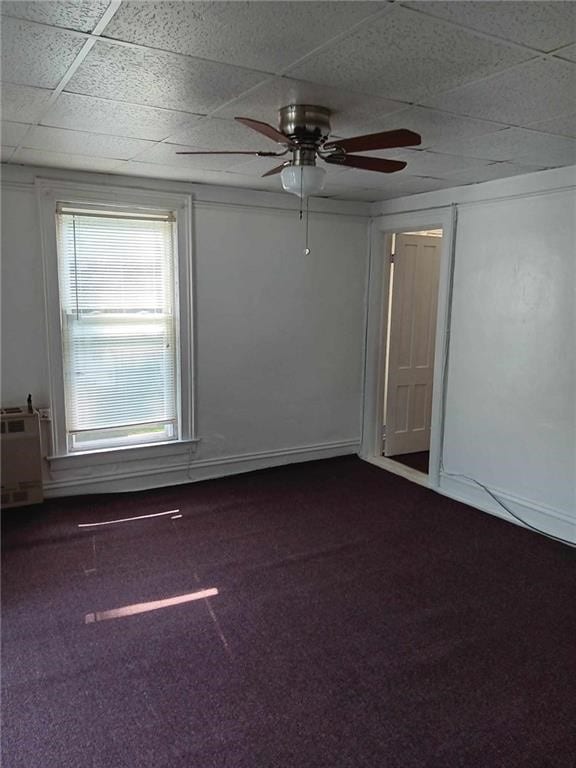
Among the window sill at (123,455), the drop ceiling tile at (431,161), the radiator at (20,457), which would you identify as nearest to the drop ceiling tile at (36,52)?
the drop ceiling tile at (431,161)

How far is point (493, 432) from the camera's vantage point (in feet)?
13.6

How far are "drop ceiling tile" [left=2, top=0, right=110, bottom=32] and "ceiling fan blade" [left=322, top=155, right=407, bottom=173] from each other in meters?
1.18

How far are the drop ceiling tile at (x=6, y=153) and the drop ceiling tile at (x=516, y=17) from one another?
107 inches

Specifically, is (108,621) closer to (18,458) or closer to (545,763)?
(18,458)

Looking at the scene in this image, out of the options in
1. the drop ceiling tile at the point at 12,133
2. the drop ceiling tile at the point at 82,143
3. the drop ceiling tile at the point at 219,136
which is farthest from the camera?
the drop ceiling tile at the point at 82,143

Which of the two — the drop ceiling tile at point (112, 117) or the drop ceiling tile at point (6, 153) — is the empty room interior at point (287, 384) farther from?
the drop ceiling tile at point (6, 153)

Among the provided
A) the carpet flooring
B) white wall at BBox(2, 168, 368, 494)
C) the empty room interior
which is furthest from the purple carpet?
the carpet flooring

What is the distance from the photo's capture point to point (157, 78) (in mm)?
2100

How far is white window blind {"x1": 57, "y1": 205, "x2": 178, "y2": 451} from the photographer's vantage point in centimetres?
404

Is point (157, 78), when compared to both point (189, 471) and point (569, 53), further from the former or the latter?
point (189, 471)

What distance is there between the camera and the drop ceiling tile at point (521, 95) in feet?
6.56

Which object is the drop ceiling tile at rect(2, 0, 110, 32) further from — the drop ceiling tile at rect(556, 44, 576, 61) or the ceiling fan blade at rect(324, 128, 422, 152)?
the drop ceiling tile at rect(556, 44, 576, 61)

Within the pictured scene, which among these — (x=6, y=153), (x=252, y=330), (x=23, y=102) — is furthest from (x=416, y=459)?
(x=23, y=102)

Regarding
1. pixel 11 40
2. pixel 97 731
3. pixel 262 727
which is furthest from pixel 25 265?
pixel 262 727
